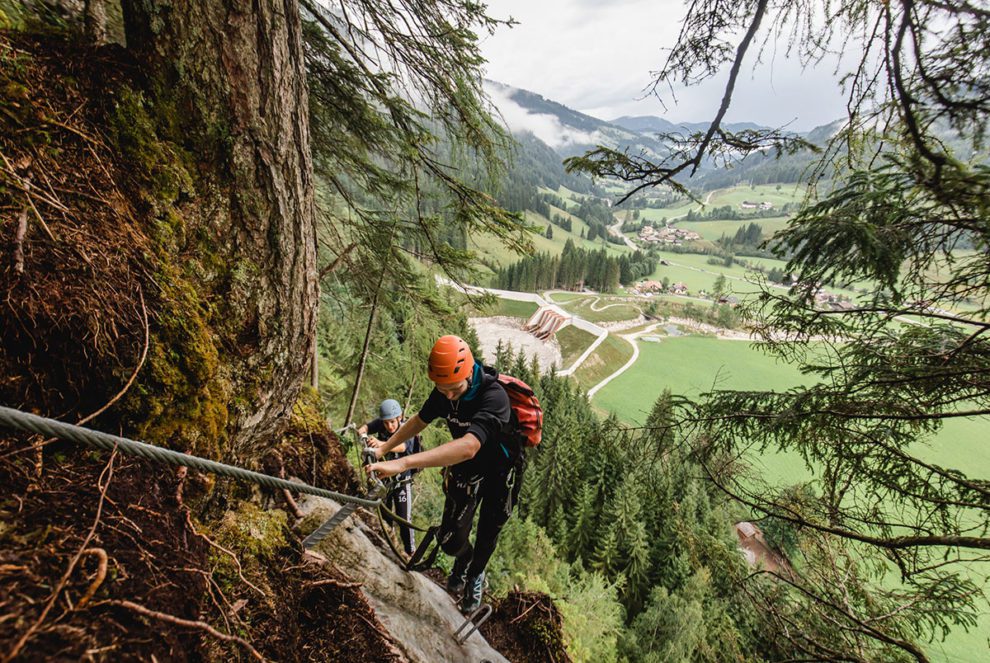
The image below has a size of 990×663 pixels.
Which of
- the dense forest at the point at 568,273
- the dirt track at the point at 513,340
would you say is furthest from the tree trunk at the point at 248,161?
the dense forest at the point at 568,273

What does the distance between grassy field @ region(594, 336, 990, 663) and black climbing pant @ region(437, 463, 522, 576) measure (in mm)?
32717

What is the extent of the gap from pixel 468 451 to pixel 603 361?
66.2 m

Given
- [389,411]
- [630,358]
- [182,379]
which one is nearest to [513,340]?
[630,358]

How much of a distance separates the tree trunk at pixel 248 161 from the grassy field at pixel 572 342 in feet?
204

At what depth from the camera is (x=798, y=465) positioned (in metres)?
40.4

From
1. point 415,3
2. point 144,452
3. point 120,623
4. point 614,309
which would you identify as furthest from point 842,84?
point 614,309

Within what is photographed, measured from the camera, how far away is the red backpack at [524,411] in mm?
3326

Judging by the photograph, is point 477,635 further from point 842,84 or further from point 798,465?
point 798,465

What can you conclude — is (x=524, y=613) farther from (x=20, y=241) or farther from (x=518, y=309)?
(x=518, y=309)

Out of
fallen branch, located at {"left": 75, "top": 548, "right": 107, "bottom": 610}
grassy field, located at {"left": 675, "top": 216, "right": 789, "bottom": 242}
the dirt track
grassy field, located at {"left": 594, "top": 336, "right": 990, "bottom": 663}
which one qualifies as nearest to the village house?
grassy field, located at {"left": 675, "top": 216, "right": 789, "bottom": 242}

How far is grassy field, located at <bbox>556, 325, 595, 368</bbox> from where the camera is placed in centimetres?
6516

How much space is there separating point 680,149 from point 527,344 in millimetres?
63673

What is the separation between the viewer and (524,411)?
3326 mm

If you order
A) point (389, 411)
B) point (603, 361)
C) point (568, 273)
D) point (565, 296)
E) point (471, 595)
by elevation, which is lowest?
point (603, 361)
